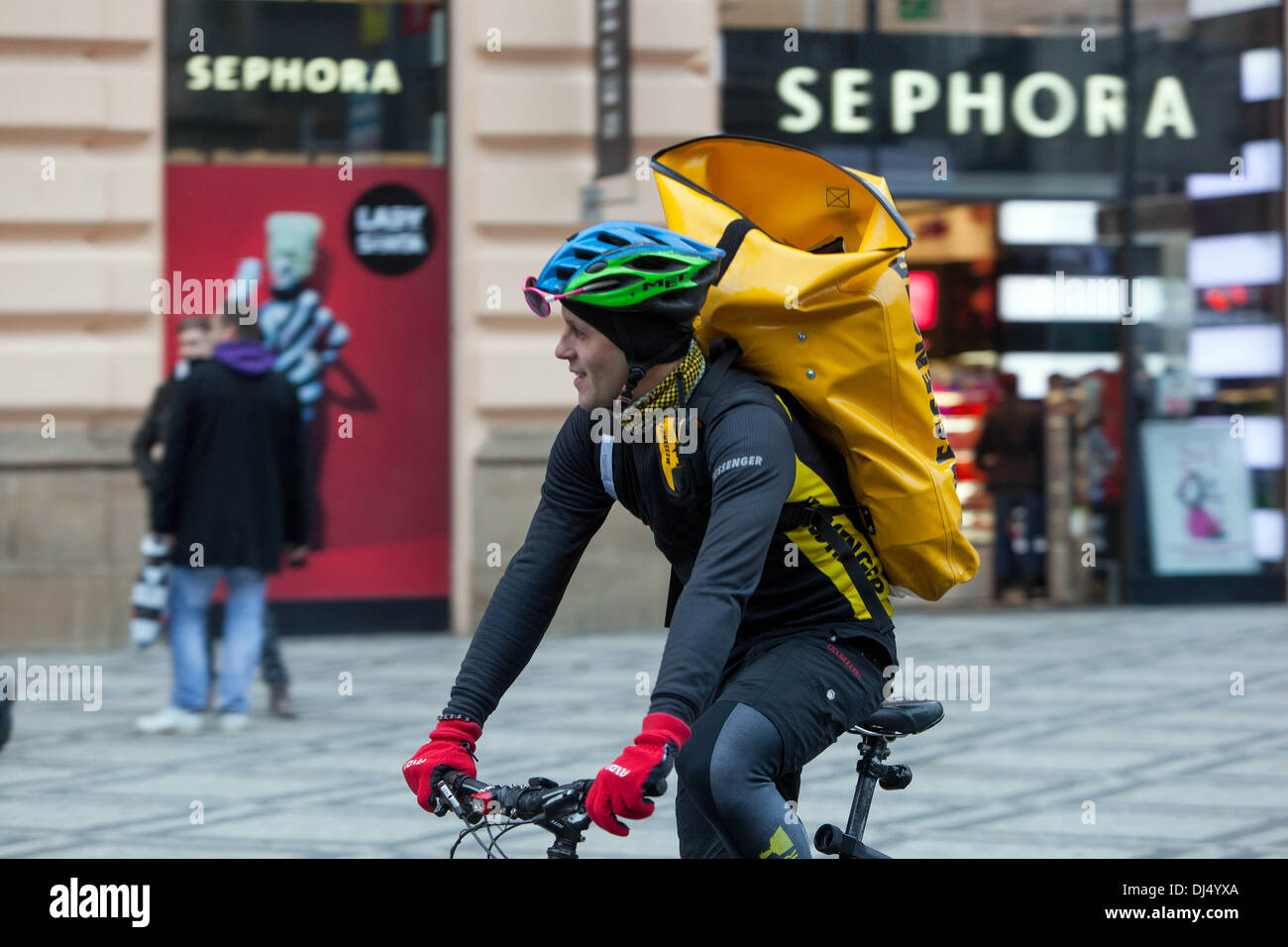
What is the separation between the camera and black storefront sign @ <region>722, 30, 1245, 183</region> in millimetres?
12195

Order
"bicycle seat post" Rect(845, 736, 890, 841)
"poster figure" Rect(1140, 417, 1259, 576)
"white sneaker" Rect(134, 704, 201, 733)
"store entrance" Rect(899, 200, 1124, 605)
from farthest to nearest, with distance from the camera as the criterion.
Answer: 1. "poster figure" Rect(1140, 417, 1259, 576)
2. "store entrance" Rect(899, 200, 1124, 605)
3. "white sneaker" Rect(134, 704, 201, 733)
4. "bicycle seat post" Rect(845, 736, 890, 841)

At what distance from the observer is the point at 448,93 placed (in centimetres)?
1166

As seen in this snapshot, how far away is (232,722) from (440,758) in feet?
18.4

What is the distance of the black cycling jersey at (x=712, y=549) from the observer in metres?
2.77

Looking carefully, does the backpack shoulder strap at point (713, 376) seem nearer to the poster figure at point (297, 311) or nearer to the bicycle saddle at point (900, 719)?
the bicycle saddle at point (900, 719)

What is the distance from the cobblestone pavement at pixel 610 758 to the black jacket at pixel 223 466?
84 centimetres

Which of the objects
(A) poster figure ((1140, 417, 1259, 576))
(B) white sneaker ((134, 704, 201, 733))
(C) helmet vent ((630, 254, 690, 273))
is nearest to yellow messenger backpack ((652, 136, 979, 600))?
(C) helmet vent ((630, 254, 690, 273))

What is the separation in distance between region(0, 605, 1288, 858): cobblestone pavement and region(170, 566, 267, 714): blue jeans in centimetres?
22

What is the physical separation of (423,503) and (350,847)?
19.6 ft

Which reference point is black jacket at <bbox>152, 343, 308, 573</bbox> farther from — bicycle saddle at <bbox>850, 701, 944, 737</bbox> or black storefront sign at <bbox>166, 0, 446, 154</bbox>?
bicycle saddle at <bbox>850, 701, 944, 737</bbox>

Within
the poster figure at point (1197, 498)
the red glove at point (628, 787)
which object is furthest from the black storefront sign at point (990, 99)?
Result: the red glove at point (628, 787)
